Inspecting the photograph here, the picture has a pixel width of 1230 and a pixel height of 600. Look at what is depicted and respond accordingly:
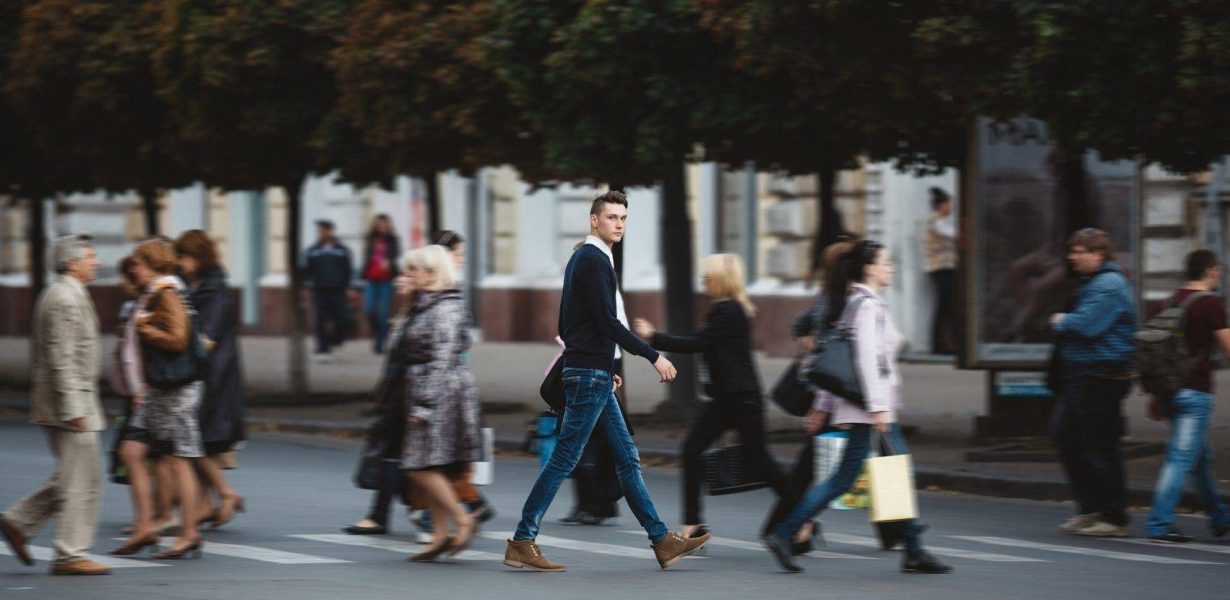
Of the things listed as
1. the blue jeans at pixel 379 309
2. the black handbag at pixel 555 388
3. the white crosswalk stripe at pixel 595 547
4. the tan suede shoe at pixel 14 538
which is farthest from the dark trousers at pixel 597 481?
the blue jeans at pixel 379 309

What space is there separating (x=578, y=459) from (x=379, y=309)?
1787 centimetres

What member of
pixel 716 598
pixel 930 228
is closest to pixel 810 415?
pixel 716 598

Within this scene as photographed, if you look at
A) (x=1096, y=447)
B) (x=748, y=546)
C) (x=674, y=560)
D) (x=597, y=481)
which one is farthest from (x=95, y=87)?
(x=674, y=560)

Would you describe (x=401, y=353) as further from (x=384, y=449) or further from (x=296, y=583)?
(x=296, y=583)

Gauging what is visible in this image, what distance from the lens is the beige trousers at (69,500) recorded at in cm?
932

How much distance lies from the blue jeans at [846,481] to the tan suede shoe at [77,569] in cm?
299

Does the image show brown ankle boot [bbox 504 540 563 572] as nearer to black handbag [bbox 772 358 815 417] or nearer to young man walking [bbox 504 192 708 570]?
young man walking [bbox 504 192 708 570]

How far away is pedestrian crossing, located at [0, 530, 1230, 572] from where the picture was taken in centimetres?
998

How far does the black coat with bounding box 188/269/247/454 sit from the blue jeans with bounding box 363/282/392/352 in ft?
51.0

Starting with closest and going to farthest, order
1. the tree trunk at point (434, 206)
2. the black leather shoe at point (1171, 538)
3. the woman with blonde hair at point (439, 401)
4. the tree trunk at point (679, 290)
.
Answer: the woman with blonde hair at point (439, 401) → the black leather shoe at point (1171, 538) → the tree trunk at point (679, 290) → the tree trunk at point (434, 206)

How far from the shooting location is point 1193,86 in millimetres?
11477

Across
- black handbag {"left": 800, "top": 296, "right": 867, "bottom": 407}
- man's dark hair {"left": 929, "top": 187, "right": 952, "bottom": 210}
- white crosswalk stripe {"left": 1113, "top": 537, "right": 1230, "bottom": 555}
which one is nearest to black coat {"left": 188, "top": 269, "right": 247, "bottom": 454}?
black handbag {"left": 800, "top": 296, "right": 867, "bottom": 407}

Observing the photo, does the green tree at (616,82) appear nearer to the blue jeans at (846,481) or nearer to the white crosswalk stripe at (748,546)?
the white crosswalk stripe at (748,546)

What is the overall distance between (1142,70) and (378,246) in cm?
1644
